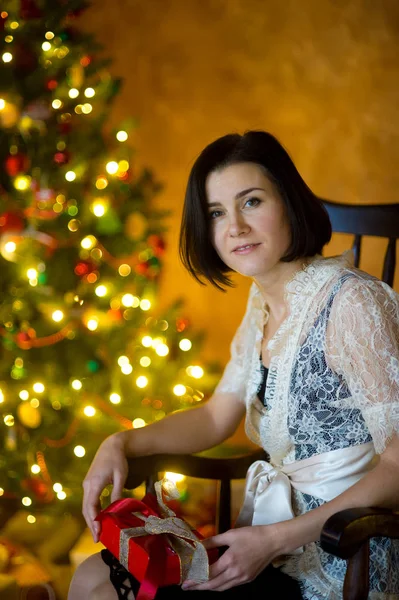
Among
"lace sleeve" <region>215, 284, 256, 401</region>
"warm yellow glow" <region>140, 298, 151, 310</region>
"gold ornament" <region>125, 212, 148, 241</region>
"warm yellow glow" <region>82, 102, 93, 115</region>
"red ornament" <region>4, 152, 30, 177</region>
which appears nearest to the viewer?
"lace sleeve" <region>215, 284, 256, 401</region>

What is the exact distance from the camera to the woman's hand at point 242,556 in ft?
3.52

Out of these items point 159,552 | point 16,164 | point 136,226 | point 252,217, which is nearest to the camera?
point 159,552

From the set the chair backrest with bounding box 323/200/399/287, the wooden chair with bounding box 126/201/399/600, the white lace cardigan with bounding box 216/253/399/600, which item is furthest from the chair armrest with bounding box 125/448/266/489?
the chair backrest with bounding box 323/200/399/287

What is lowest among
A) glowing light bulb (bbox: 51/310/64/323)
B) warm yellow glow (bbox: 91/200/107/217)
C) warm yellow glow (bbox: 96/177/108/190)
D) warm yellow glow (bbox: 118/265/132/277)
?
glowing light bulb (bbox: 51/310/64/323)

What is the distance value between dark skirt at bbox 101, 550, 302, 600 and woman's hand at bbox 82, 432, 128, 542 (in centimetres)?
10

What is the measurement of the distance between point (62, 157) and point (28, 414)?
92 cm

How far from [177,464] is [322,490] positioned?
34 centimetres

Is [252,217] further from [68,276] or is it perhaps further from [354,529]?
[68,276]

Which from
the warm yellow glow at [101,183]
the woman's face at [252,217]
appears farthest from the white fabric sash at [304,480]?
the warm yellow glow at [101,183]

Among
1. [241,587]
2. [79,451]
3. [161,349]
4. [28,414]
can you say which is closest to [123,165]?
[161,349]

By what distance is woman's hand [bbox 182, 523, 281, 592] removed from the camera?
1072 millimetres

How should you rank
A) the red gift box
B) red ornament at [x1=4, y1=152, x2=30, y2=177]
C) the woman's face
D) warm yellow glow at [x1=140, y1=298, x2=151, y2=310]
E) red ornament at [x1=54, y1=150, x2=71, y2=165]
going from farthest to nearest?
warm yellow glow at [x1=140, y1=298, x2=151, y2=310]
red ornament at [x1=54, y1=150, x2=71, y2=165]
red ornament at [x1=4, y1=152, x2=30, y2=177]
the woman's face
the red gift box

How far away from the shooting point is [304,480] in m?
1.27

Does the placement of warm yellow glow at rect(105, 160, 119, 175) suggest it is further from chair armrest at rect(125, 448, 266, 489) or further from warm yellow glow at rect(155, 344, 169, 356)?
chair armrest at rect(125, 448, 266, 489)
